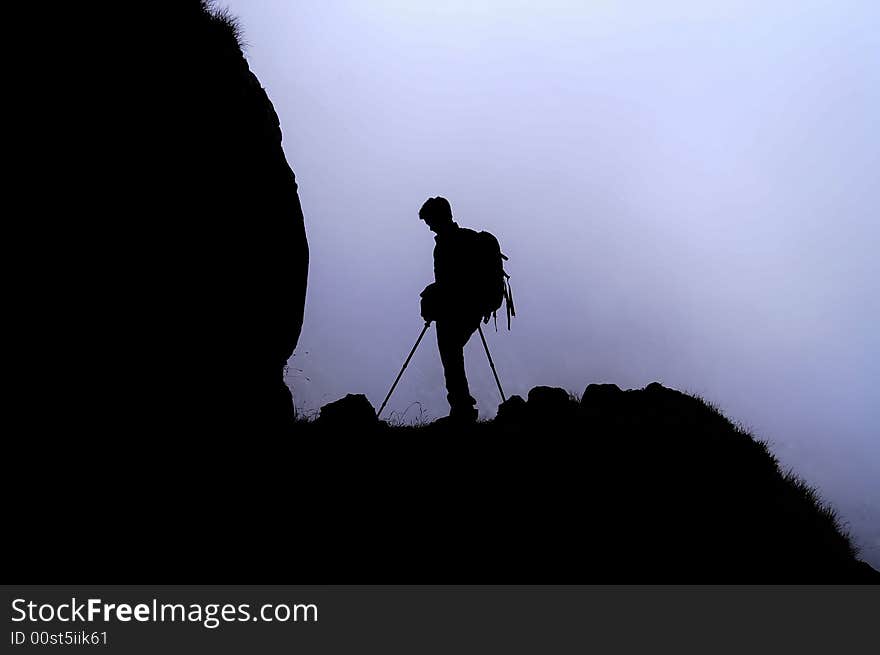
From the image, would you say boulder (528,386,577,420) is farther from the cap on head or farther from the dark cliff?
the dark cliff

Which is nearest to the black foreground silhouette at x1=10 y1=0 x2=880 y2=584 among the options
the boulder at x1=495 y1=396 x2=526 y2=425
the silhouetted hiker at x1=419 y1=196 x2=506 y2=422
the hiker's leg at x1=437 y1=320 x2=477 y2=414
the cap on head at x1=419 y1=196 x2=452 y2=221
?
the boulder at x1=495 y1=396 x2=526 y2=425

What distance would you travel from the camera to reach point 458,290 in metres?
9.84

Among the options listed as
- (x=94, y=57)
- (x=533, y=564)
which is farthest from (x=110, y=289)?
(x=533, y=564)

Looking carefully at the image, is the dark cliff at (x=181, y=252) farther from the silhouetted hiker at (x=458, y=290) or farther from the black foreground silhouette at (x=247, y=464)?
the silhouetted hiker at (x=458, y=290)

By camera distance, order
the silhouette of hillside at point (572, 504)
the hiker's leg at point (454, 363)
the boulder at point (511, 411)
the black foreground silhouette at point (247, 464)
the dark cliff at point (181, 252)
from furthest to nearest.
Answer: the hiker's leg at point (454, 363)
the boulder at point (511, 411)
the silhouette of hillside at point (572, 504)
the dark cliff at point (181, 252)
the black foreground silhouette at point (247, 464)

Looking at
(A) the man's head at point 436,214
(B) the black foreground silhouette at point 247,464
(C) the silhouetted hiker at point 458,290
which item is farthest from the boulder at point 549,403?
(A) the man's head at point 436,214

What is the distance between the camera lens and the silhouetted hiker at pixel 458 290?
9820 millimetres

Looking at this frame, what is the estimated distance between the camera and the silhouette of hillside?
4.82 meters

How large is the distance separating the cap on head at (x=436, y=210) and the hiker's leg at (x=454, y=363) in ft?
6.68

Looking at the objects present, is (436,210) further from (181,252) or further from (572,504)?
(572,504)

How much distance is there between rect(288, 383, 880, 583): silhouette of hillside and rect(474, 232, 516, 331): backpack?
232 centimetres

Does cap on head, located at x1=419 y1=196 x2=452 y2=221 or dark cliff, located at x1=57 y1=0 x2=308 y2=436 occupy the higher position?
cap on head, located at x1=419 y1=196 x2=452 y2=221

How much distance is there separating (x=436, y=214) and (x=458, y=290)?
5.07 ft

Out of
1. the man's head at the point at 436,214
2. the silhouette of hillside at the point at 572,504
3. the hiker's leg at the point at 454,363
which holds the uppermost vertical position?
the man's head at the point at 436,214
